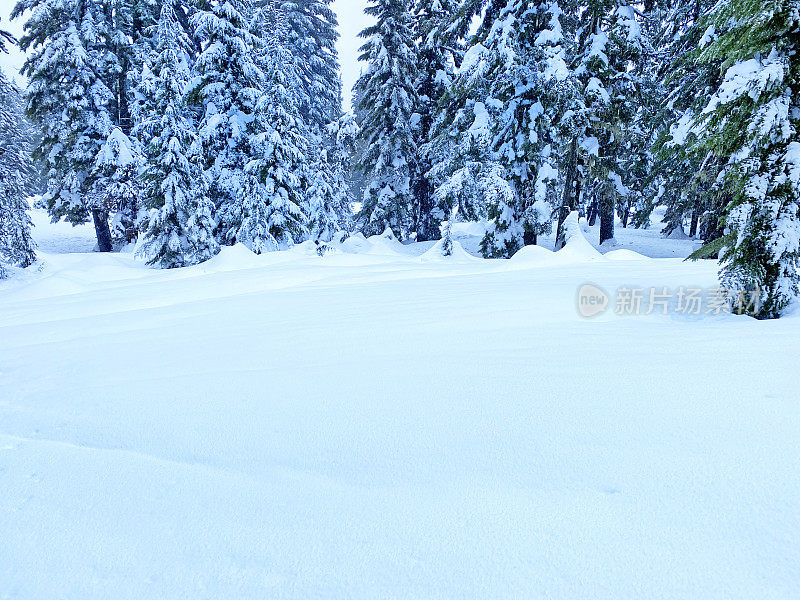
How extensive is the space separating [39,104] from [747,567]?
2387cm

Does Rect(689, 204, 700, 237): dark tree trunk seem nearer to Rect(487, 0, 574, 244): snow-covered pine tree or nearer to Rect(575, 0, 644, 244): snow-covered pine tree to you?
Rect(575, 0, 644, 244): snow-covered pine tree

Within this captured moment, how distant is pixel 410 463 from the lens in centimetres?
209

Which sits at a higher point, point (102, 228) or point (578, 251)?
point (102, 228)

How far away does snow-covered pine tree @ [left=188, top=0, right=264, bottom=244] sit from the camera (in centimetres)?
1330

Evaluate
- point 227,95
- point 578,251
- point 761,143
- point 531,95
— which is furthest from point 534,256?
point 227,95

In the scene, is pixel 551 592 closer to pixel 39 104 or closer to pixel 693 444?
pixel 693 444

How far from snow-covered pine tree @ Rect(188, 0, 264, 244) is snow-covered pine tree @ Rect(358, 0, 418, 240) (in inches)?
220

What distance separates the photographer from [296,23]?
904 inches

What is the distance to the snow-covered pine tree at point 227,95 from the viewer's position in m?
13.3

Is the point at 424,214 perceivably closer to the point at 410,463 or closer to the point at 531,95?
the point at 531,95

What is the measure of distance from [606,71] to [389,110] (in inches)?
335

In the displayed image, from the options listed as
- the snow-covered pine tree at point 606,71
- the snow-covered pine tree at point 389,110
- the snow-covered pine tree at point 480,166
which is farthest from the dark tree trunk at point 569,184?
the snow-covered pine tree at point 389,110

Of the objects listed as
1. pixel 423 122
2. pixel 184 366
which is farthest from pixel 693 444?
pixel 423 122
